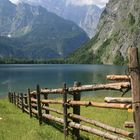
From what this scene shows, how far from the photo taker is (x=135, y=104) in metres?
11.3

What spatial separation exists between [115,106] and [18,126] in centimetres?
1119

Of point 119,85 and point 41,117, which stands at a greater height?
point 119,85

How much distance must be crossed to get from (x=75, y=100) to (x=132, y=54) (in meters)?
7.06

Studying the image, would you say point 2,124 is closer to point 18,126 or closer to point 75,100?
point 18,126

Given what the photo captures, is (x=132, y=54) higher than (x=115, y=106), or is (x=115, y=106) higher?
(x=132, y=54)

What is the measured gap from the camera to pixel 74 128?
58.4 ft

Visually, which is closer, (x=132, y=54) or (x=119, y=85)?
(x=132, y=54)

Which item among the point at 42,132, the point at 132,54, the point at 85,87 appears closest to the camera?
the point at 132,54

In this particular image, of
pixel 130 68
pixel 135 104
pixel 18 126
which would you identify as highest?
pixel 130 68

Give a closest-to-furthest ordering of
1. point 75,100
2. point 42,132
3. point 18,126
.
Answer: point 75,100 → point 42,132 → point 18,126

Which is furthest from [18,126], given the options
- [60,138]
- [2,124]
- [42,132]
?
[60,138]

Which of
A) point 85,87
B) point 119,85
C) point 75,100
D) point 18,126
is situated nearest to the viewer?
point 119,85

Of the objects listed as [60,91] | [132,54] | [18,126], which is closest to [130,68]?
[132,54]

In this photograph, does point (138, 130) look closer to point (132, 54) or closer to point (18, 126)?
point (132, 54)
